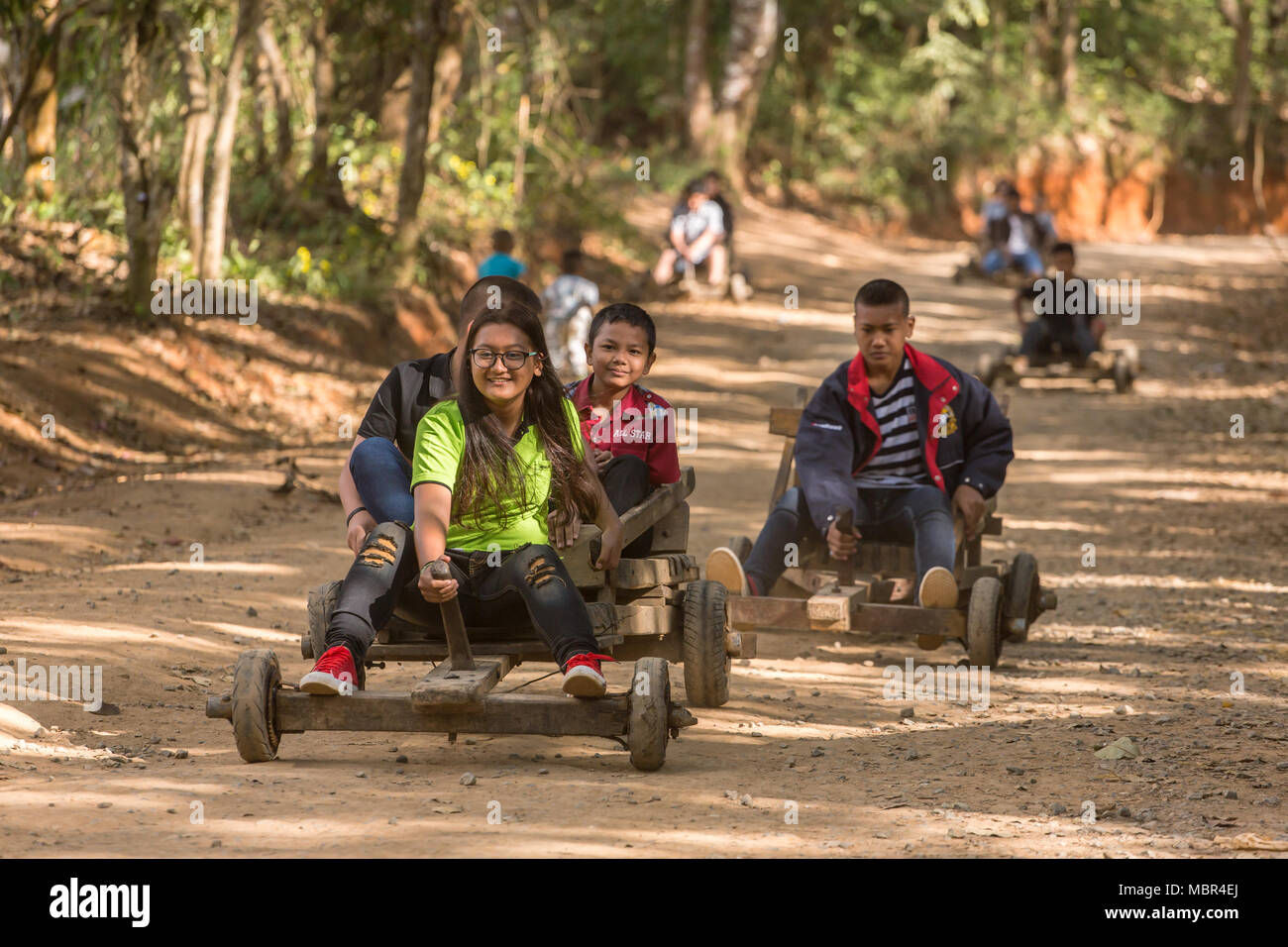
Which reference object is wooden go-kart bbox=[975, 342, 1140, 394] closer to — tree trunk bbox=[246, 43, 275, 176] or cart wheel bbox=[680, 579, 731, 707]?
tree trunk bbox=[246, 43, 275, 176]

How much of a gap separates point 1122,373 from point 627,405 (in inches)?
419

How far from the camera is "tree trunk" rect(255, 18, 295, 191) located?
54.0ft

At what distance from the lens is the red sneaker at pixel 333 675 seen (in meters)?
4.46

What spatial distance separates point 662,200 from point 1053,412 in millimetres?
12606

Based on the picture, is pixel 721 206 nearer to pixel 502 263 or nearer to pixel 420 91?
pixel 420 91

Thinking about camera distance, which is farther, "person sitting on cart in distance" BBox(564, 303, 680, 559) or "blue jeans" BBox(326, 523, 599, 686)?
"person sitting on cart in distance" BBox(564, 303, 680, 559)

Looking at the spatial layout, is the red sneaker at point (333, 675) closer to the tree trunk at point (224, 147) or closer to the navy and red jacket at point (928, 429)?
the navy and red jacket at point (928, 429)

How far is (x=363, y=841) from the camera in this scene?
3820 mm

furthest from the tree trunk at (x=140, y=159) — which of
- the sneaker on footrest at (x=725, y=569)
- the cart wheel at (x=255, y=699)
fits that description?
the cart wheel at (x=255, y=699)

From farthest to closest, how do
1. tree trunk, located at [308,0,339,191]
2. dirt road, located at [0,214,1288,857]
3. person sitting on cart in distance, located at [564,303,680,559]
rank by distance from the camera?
tree trunk, located at [308,0,339,191] → person sitting on cart in distance, located at [564,303,680,559] → dirt road, located at [0,214,1288,857]

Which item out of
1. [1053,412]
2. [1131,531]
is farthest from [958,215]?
[1131,531]

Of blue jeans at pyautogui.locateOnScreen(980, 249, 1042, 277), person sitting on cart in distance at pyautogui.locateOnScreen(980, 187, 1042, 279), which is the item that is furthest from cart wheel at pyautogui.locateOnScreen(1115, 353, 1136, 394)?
person sitting on cart in distance at pyautogui.locateOnScreen(980, 187, 1042, 279)

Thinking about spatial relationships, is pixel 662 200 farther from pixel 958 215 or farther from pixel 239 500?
→ pixel 239 500

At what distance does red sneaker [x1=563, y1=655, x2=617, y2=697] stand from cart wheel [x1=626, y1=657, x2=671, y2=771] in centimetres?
12
